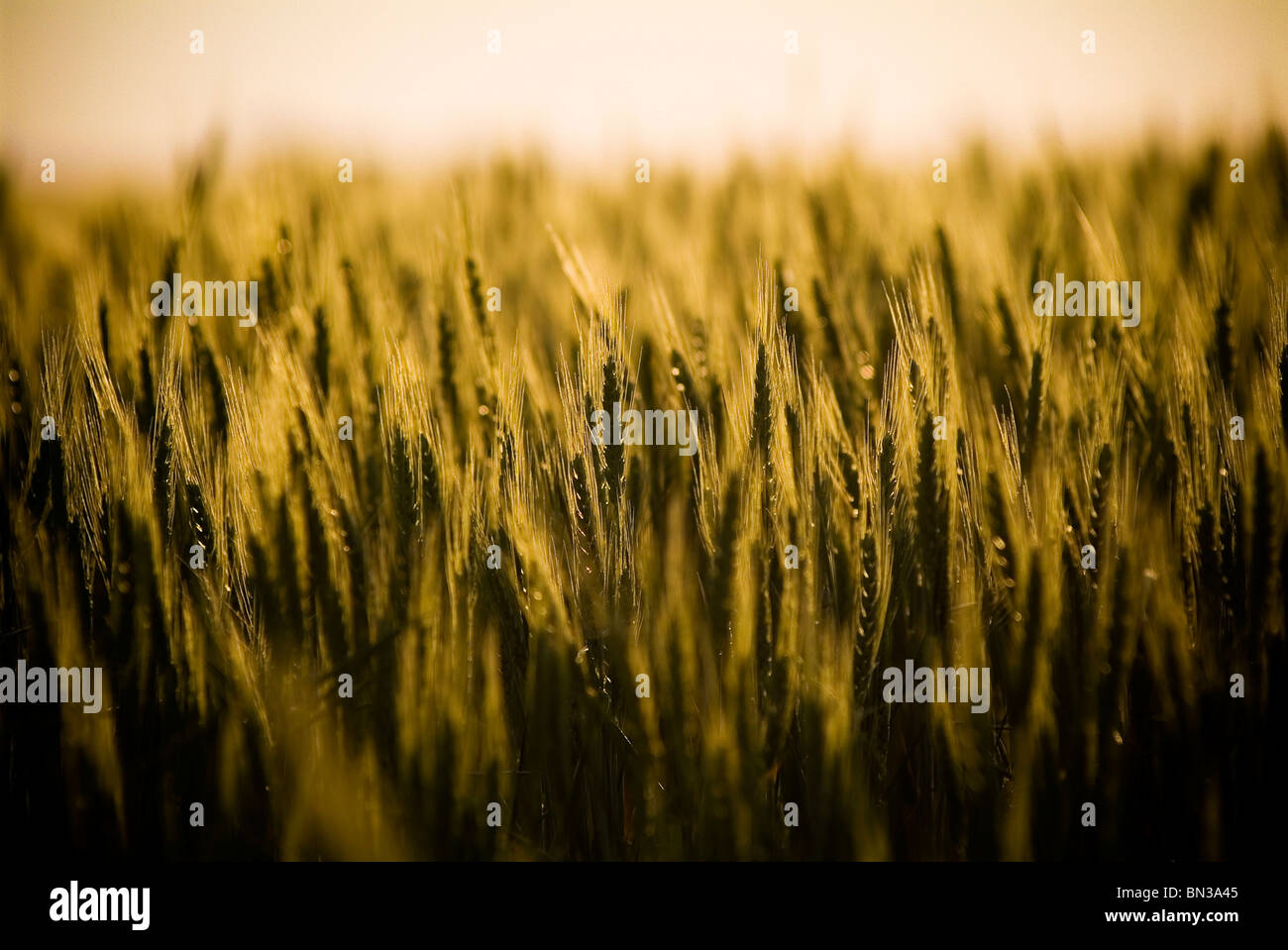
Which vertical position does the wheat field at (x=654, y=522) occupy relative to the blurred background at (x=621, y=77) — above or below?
below

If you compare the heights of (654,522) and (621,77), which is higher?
(621,77)

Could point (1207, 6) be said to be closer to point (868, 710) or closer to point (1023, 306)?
point (1023, 306)

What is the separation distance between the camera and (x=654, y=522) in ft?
3.55

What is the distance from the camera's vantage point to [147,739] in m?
1.11

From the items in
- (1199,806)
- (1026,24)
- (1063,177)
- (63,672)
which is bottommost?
(1199,806)

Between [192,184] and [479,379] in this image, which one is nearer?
[479,379]

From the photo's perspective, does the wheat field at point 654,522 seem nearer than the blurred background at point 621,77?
Yes

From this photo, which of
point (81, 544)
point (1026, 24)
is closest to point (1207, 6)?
point (1026, 24)

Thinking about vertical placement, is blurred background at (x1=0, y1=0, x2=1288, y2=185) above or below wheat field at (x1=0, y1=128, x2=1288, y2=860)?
above

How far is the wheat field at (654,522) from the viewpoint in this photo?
104cm

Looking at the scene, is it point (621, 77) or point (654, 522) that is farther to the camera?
point (621, 77)

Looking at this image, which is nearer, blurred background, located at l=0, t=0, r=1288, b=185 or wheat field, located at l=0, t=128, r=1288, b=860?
wheat field, located at l=0, t=128, r=1288, b=860

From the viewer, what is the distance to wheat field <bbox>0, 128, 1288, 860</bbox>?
104 centimetres

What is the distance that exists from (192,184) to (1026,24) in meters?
1.44
